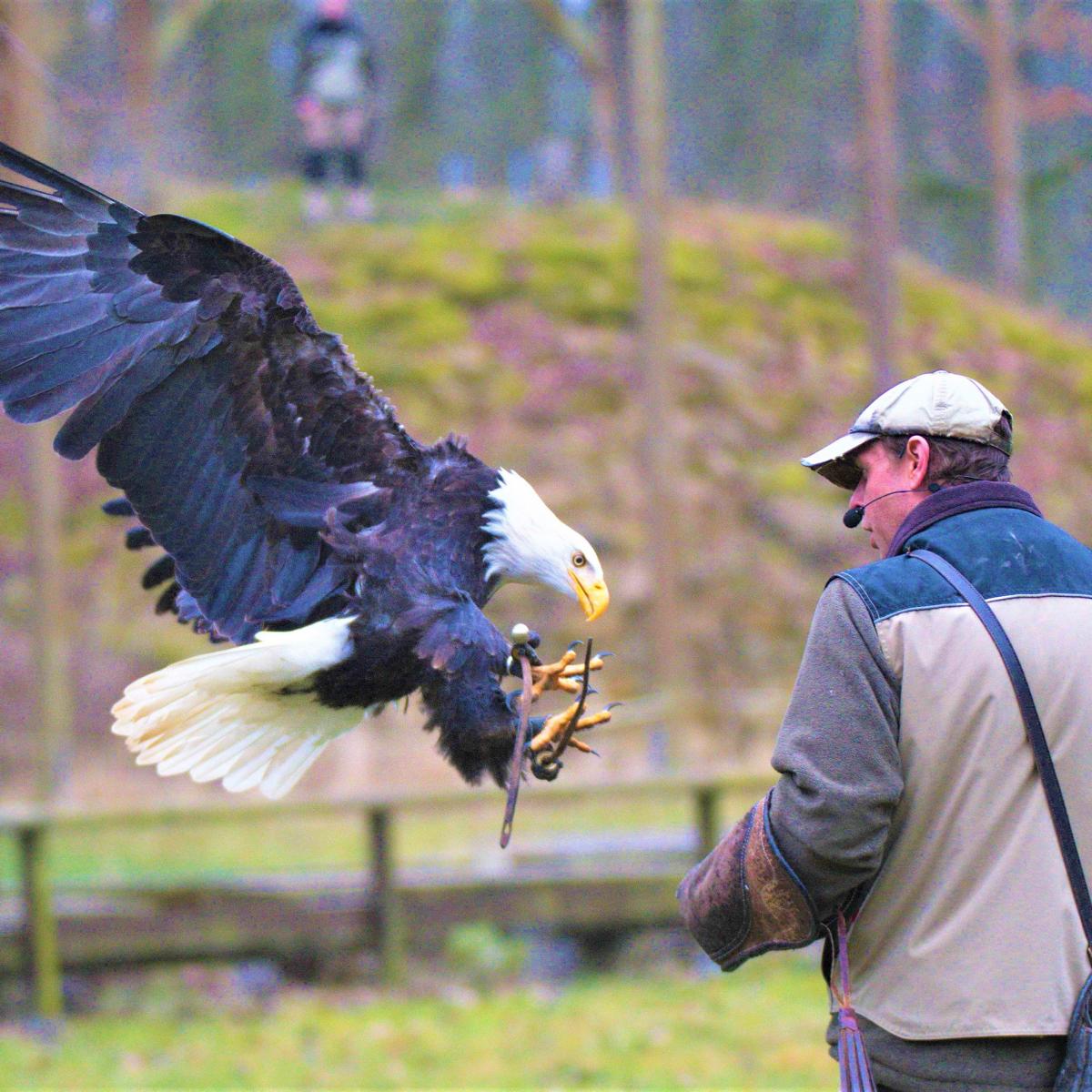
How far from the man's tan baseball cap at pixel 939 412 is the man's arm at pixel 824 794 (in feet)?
0.78

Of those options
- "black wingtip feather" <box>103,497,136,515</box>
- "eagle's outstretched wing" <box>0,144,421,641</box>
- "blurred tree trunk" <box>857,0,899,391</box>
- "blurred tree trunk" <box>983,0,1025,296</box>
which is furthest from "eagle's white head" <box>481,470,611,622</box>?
"blurred tree trunk" <box>983,0,1025,296</box>

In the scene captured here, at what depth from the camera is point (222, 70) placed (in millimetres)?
16984

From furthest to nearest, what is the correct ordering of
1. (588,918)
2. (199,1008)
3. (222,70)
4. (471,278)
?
(222,70), (471,278), (588,918), (199,1008)

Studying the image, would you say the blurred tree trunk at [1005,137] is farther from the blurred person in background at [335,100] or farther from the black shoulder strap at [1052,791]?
the black shoulder strap at [1052,791]

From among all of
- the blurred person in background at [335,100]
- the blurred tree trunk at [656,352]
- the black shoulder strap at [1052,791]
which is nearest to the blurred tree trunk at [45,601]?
the blurred tree trunk at [656,352]

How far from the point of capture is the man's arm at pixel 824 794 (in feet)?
5.28

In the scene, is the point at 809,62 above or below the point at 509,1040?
above

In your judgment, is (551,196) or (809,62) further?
(809,62)

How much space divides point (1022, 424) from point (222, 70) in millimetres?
11400

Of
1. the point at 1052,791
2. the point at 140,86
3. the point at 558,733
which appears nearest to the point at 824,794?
the point at 1052,791

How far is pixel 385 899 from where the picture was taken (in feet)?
16.5

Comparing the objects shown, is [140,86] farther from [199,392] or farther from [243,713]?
[243,713]

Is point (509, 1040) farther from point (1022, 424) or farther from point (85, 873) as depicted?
point (1022, 424)

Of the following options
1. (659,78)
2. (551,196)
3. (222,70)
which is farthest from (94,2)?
(659,78)
